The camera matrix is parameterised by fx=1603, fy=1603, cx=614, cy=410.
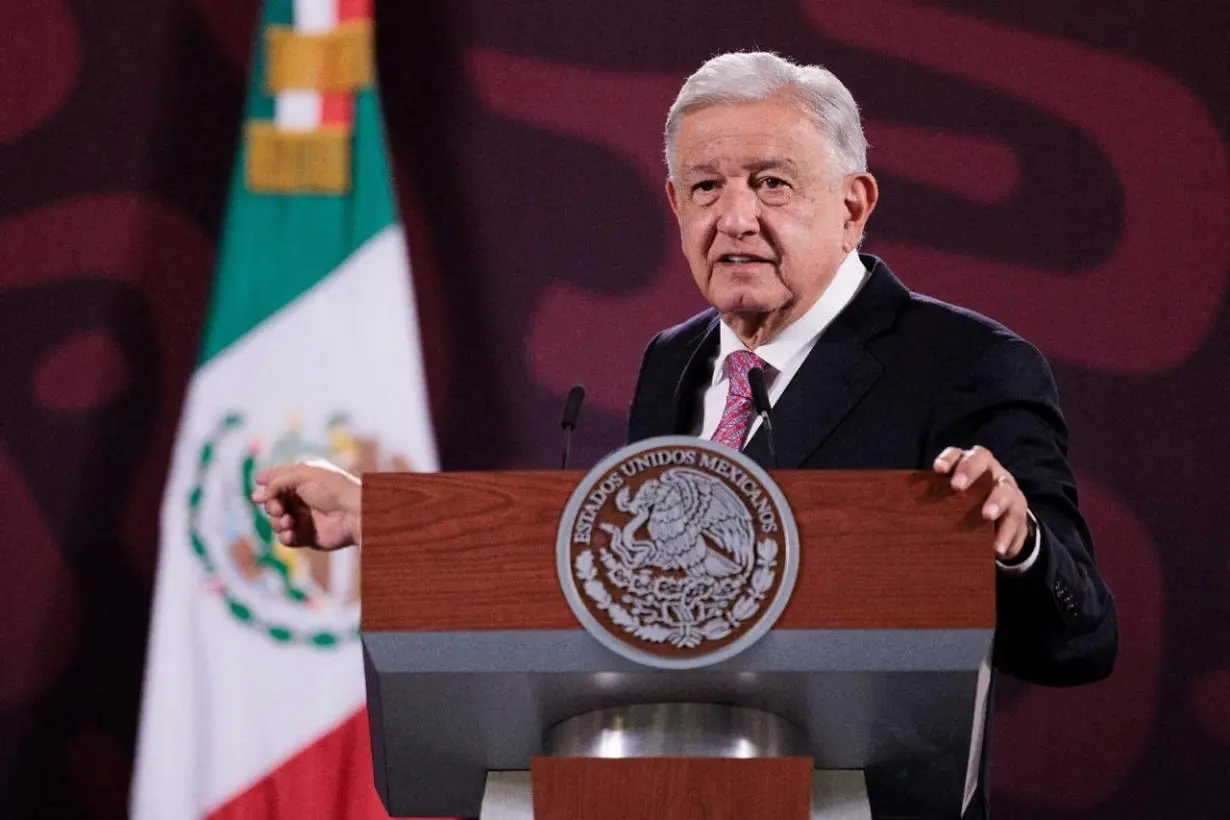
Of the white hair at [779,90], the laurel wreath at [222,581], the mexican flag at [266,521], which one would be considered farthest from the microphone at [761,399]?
the laurel wreath at [222,581]

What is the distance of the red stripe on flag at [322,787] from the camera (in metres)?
3.40

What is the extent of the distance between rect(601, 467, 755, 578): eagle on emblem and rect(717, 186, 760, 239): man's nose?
89 centimetres

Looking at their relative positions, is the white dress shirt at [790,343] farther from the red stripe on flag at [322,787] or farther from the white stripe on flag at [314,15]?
the white stripe on flag at [314,15]

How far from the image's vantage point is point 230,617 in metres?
3.42

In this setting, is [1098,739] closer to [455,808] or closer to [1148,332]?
[1148,332]

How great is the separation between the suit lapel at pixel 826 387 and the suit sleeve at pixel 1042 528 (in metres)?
0.12

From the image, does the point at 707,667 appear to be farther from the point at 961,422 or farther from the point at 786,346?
the point at 786,346

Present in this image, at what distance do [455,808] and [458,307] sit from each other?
1.96 metres

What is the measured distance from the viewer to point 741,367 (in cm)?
227

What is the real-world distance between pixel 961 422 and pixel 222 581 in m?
1.93

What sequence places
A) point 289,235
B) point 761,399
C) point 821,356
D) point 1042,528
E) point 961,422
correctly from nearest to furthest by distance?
point 1042,528 → point 761,399 → point 961,422 → point 821,356 → point 289,235

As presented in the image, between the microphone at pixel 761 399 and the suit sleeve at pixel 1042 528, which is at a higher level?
the microphone at pixel 761 399

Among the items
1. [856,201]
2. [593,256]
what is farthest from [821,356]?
[593,256]

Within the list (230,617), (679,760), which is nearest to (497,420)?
(230,617)
